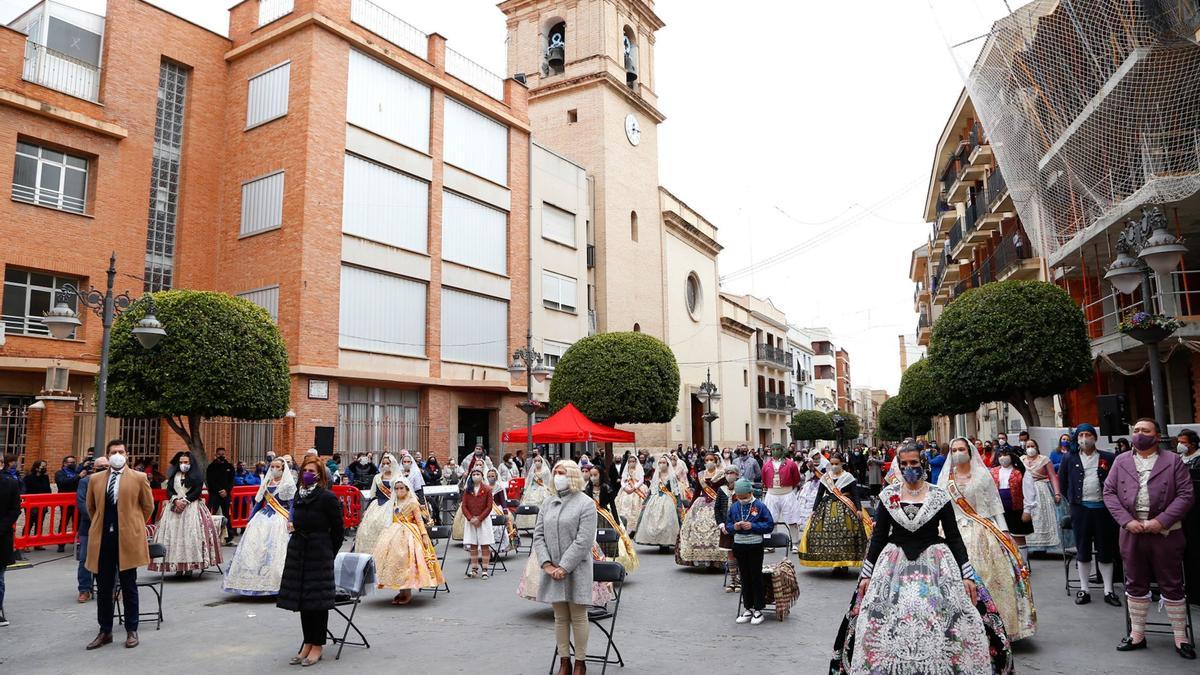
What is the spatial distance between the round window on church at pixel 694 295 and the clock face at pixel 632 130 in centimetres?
897

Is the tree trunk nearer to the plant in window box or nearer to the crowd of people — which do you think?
the crowd of people

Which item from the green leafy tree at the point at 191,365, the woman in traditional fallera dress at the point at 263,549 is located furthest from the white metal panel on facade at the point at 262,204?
the woman in traditional fallera dress at the point at 263,549

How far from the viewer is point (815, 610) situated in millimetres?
9336

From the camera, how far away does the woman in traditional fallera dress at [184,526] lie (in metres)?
11.4

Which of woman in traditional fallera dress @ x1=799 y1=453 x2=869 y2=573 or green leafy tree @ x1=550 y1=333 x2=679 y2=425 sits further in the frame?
green leafy tree @ x1=550 y1=333 x2=679 y2=425

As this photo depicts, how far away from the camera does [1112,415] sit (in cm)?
1045

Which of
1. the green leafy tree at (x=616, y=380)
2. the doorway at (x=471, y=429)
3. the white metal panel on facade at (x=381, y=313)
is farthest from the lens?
the doorway at (x=471, y=429)

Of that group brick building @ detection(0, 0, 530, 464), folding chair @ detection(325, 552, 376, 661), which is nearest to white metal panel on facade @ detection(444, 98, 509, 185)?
brick building @ detection(0, 0, 530, 464)

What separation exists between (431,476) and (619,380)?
8.37 m

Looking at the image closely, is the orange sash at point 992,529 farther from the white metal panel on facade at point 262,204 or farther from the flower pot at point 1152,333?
the white metal panel on facade at point 262,204

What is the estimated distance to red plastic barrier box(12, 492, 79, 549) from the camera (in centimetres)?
1353

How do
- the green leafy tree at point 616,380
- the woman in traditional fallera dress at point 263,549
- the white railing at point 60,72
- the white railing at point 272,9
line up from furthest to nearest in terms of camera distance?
the green leafy tree at point 616,380 < the white railing at point 272,9 < the white railing at point 60,72 < the woman in traditional fallera dress at point 263,549

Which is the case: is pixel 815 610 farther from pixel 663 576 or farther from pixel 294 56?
pixel 294 56

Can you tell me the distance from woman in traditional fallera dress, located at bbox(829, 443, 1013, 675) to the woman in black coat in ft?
14.1
